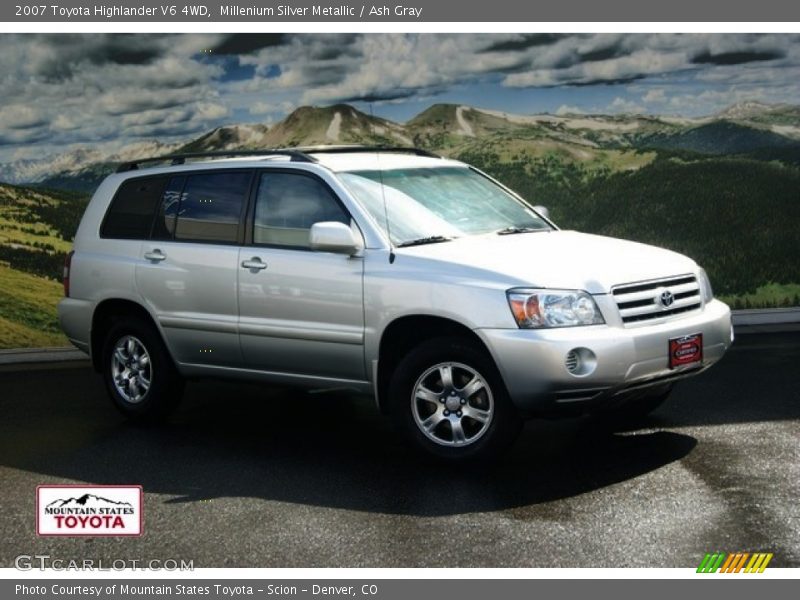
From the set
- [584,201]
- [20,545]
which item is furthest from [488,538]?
[584,201]

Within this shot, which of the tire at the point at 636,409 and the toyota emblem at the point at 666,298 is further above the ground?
the toyota emblem at the point at 666,298

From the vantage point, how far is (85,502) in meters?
6.91

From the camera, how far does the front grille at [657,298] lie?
7.47m

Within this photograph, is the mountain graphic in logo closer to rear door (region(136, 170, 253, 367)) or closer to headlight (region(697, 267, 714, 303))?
rear door (region(136, 170, 253, 367))

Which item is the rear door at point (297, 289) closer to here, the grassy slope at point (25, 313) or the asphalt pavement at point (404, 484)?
the asphalt pavement at point (404, 484)

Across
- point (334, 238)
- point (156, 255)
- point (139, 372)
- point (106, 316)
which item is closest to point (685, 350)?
point (334, 238)

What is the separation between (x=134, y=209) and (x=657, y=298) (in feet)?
13.0

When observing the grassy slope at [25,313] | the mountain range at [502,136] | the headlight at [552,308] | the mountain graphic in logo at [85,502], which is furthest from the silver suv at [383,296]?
the mountain range at [502,136]

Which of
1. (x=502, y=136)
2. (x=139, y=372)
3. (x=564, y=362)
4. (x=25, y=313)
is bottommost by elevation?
(x=139, y=372)

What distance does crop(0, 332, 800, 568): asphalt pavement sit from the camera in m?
6.09

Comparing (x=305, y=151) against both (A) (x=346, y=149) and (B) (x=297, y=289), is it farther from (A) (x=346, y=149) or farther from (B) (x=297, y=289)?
(B) (x=297, y=289)

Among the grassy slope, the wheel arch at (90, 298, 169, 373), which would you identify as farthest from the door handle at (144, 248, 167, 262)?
the grassy slope

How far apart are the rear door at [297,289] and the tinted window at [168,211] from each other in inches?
32.0

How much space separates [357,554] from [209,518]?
1.09 meters
